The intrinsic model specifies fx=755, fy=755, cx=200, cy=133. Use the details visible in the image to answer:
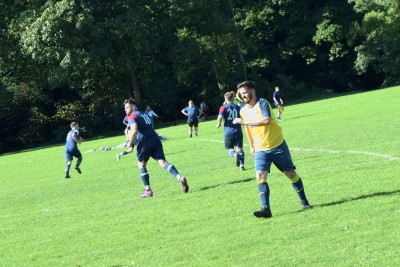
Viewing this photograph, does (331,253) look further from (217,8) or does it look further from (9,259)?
(217,8)

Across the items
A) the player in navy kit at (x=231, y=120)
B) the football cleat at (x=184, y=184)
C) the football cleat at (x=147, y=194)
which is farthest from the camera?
the player in navy kit at (x=231, y=120)

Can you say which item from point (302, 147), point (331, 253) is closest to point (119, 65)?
point (302, 147)

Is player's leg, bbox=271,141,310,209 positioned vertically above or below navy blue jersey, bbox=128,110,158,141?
below

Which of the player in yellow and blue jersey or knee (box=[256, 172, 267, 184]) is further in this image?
knee (box=[256, 172, 267, 184])

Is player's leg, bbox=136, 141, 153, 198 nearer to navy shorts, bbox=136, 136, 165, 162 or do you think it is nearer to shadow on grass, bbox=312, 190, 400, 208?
navy shorts, bbox=136, 136, 165, 162

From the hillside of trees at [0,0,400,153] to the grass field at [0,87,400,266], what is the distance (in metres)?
30.3

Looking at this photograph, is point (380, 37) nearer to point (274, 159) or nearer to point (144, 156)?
point (144, 156)

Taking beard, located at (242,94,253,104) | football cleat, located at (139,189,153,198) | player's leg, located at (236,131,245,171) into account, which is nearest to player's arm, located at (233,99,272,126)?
beard, located at (242,94,253,104)

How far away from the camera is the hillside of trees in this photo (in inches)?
1983

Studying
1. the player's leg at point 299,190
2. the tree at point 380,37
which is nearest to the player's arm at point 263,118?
the player's leg at point 299,190

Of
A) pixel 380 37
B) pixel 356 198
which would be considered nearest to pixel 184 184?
pixel 356 198

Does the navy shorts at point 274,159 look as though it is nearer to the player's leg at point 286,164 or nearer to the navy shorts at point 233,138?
the player's leg at point 286,164

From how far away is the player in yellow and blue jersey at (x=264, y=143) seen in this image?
10.2 metres

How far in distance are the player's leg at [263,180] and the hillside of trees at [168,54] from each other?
39855 mm
